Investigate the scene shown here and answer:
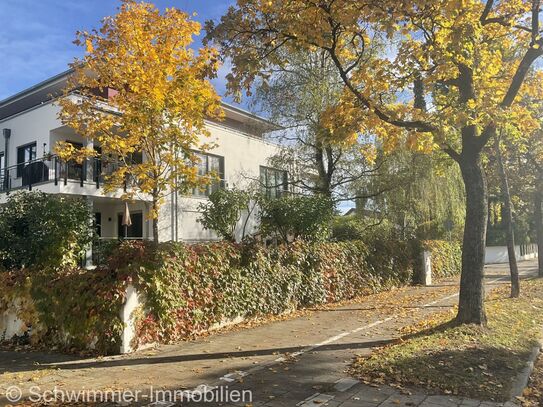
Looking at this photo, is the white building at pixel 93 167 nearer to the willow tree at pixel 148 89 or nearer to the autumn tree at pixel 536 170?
the willow tree at pixel 148 89

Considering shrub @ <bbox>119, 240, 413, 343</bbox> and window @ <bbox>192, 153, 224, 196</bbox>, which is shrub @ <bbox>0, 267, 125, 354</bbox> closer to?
shrub @ <bbox>119, 240, 413, 343</bbox>

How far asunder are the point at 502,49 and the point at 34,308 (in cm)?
1136

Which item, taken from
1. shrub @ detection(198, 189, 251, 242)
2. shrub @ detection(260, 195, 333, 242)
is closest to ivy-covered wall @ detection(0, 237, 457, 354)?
shrub @ detection(260, 195, 333, 242)

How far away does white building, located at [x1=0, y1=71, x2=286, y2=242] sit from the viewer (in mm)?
17844

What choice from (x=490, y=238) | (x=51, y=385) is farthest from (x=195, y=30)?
(x=490, y=238)

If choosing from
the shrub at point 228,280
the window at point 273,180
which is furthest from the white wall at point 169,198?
the shrub at point 228,280

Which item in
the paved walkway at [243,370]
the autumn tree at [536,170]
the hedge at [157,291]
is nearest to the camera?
the paved walkway at [243,370]

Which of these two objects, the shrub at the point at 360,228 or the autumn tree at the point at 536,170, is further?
the autumn tree at the point at 536,170

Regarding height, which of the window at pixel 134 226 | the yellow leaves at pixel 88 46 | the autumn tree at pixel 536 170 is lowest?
the window at pixel 134 226

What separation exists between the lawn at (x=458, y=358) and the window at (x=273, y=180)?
37.6ft

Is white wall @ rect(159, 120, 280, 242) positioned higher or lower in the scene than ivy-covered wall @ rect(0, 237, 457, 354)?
higher

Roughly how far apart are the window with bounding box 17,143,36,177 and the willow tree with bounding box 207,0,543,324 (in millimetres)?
14277

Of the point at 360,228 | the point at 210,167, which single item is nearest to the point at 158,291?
the point at 360,228

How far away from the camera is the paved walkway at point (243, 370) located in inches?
217
